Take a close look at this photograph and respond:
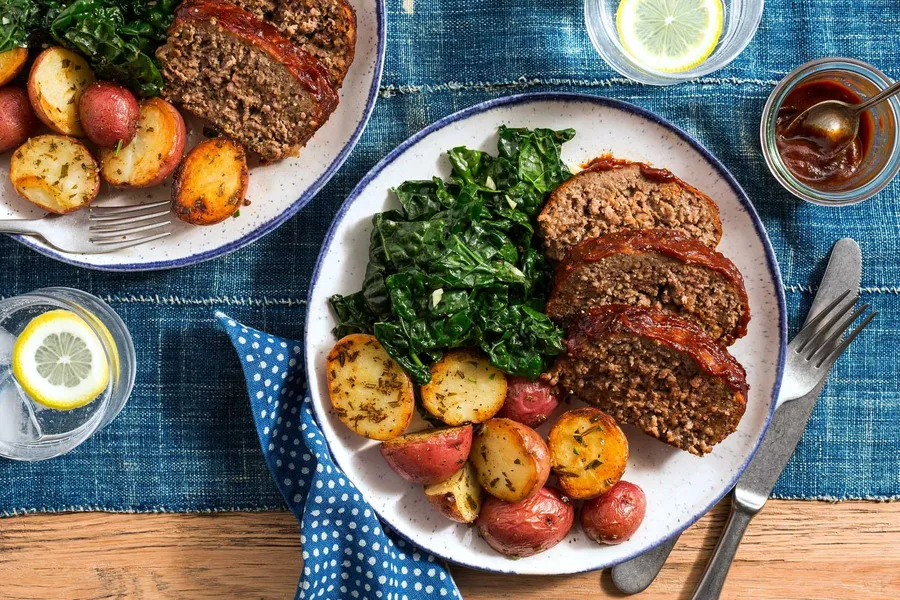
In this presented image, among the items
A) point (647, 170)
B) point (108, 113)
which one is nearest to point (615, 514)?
point (647, 170)

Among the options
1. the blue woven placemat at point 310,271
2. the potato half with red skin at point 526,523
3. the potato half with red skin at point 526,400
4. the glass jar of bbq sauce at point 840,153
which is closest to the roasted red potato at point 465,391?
the potato half with red skin at point 526,400

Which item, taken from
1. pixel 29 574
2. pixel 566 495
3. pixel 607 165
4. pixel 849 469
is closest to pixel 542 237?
pixel 607 165

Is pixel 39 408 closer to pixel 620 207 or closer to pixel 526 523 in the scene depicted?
pixel 526 523

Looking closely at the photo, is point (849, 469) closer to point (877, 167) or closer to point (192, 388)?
point (877, 167)

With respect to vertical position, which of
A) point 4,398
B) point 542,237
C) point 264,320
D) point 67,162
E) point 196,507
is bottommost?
point 196,507

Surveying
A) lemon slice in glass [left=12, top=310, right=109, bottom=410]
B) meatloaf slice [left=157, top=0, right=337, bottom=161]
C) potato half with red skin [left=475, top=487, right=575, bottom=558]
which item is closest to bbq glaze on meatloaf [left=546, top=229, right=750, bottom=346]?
potato half with red skin [left=475, top=487, right=575, bottom=558]

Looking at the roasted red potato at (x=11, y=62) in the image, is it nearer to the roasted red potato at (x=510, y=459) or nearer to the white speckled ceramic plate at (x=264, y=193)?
the white speckled ceramic plate at (x=264, y=193)
